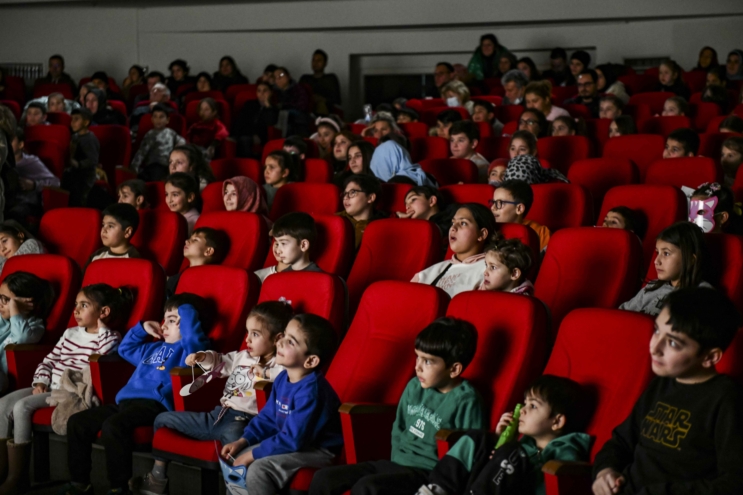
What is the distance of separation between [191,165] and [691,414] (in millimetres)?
2958

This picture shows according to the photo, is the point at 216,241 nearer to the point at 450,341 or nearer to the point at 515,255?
the point at 515,255

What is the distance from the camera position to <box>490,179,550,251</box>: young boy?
2.96m

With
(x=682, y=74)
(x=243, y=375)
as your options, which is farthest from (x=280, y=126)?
(x=243, y=375)

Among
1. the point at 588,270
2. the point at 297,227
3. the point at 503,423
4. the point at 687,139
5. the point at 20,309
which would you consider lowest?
the point at 503,423

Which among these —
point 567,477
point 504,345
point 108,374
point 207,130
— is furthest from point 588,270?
point 207,130

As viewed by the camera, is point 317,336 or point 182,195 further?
point 182,195

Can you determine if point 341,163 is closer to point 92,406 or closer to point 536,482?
point 92,406

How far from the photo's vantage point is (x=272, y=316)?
2.39 metres

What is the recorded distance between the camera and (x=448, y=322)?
2041mm

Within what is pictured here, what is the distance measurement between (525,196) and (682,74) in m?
4.23

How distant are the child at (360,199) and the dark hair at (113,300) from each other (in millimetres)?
845

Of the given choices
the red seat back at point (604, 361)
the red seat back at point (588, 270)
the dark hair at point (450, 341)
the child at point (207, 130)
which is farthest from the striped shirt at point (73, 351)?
the child at point (207, 130)

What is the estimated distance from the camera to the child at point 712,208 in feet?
9.16

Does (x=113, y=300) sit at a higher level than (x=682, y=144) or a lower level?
lower
